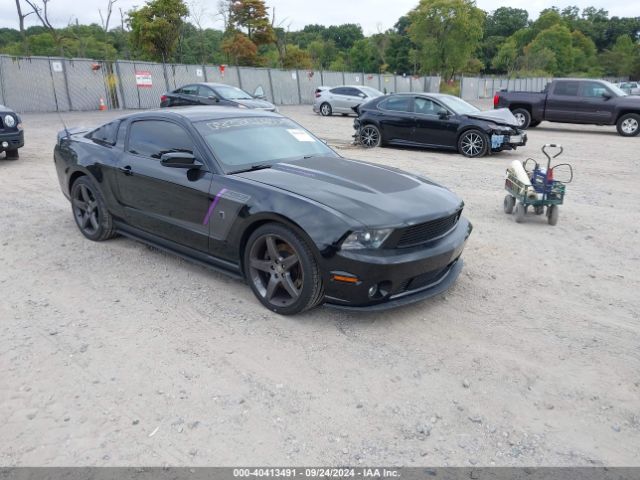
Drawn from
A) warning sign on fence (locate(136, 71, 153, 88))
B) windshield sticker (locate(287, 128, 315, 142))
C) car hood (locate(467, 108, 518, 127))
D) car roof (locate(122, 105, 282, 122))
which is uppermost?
warning sign on fence (locate(136, 71, 153, 88))

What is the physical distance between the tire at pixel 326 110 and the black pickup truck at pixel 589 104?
31.6ft

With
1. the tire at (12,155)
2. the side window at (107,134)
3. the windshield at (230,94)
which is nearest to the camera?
the side window at (107,134)

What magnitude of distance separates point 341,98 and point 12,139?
1629 cm

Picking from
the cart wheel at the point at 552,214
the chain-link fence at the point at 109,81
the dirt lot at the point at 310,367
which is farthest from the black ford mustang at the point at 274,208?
the chain-link fence at the point at 109,81

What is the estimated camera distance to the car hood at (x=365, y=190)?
3.88m

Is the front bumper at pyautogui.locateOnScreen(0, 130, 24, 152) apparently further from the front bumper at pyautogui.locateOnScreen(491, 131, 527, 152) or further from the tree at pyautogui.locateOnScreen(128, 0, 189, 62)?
the tree at pyautogui.locateOnScreen(128, 0, 189, 62)

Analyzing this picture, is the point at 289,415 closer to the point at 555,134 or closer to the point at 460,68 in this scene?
the point at 555,134

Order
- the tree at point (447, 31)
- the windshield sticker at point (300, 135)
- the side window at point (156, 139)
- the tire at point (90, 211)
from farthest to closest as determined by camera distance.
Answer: the tree at point (447, 31), the tire at point (90, 211), the windshield sticker at point (300, 135), the side window at point (156, 139)

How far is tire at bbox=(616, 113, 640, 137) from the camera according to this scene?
55.0 ft

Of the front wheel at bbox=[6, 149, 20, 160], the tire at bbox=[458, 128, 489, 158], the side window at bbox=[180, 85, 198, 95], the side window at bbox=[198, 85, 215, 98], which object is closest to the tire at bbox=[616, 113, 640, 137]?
the tire at bbox=[458, 128, 489, 158]

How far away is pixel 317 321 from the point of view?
4.07 meters

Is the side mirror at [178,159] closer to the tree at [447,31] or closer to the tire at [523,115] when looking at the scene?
the tire at [523,115]

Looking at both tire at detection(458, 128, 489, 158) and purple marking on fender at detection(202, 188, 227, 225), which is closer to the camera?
purple marking on fender at detection(202, 188, 227, 225)

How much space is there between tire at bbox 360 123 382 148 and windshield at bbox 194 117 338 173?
806cm
